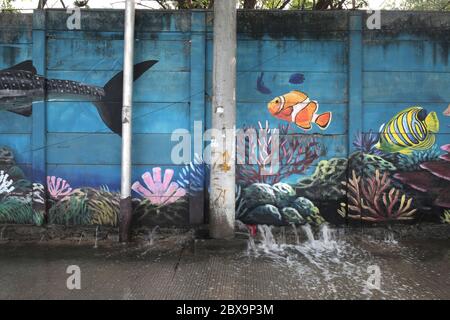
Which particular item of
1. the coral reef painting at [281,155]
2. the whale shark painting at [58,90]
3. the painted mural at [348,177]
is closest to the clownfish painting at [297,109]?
the painted mural at [348,177]

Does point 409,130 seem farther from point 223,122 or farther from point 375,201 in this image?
point 223,122

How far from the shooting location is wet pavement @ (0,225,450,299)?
4246 millimetres

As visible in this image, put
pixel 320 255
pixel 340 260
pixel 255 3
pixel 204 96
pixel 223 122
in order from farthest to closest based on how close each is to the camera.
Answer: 1. pixel 255 3
2. pixel 204 96
3. pixel 223 122
4. pixel 320 255
5. pixel 340 260

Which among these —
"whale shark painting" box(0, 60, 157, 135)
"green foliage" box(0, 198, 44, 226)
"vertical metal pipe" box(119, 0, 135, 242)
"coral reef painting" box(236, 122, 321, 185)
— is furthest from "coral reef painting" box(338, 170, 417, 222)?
"green foliage" box(0, 198, 44, 226)

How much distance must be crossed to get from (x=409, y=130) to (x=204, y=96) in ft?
10.1

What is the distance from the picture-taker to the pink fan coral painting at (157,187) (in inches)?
246

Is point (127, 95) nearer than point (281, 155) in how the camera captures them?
Yes

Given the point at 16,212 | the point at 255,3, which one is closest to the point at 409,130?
the point at 255,3

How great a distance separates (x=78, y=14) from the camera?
245 inches

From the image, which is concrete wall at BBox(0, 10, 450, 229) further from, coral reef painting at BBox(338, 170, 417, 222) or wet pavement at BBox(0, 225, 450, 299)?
wet pavement at BBox(0, 225, 450, 299)

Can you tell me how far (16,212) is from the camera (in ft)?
20.5

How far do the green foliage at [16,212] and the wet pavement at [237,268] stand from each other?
413mm

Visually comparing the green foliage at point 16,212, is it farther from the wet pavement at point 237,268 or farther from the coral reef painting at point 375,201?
the coral reef painting at point 375,201
